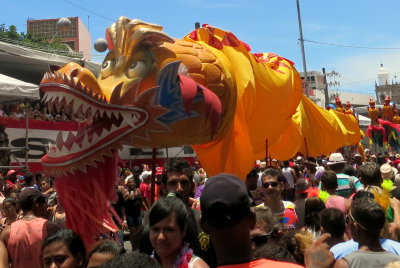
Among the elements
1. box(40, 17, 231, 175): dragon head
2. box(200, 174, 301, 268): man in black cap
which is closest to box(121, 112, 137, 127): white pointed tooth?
box(40, 17, 231, 175): dragon head

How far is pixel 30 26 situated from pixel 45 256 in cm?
5729

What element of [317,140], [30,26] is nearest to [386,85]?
[30,26]

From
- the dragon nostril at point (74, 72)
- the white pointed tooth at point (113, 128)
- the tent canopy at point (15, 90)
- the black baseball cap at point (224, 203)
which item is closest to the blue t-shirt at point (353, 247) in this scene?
the black baseball cap at point (224, 203)

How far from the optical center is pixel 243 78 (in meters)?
5.34

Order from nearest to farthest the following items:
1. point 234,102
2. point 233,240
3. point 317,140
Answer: point 233,240
point 234,102
point 317,140

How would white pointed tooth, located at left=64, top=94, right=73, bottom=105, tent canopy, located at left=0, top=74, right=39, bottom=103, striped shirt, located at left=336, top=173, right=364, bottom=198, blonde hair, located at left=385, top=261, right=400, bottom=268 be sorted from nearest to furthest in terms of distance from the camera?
blonde hair, located at left=385, top=261, right=400, bottom=268, white pointed tooth, located at left=64, top=94, right=73, bottom=105, striped shirt, located at left=336, top=173, right=364, bottom=198, tent canopy, located at left=0, top=74, right=39, bottom=103

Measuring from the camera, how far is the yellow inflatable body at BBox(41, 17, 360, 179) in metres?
3.97

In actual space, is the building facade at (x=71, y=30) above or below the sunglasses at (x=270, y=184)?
above

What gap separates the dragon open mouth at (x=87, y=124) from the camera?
12.8 ft

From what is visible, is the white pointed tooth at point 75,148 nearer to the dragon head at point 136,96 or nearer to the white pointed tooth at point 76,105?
the dragon head at point 136,96

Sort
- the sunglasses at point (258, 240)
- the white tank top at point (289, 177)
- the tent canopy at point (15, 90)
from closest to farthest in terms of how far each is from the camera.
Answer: the sunglasses at point (258, 240) → the tent canopy at point (15, 90) → the white tank top at point (289, 177)

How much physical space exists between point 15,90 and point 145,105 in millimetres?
4035

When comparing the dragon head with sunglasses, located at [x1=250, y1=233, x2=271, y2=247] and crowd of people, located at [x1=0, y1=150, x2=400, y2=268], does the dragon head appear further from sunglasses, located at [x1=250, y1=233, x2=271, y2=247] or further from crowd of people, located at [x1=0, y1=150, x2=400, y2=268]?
sunglasses, located at [x1=250, y1=233, x2=271, y2=247]

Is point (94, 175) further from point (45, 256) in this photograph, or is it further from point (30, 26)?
point (30, 26)
